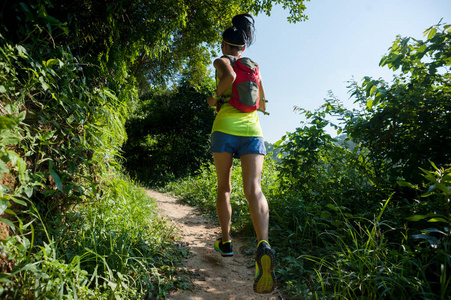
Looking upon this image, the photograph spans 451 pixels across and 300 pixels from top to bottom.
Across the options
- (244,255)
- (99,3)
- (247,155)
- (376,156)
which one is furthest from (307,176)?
(99,3)

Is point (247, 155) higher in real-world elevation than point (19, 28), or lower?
lower

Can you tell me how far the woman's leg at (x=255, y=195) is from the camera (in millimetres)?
1896

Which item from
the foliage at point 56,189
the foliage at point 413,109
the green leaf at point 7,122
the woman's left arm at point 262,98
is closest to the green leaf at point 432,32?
the foliage at point 413,109

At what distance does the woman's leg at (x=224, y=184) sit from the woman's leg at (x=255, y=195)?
0.52 ft

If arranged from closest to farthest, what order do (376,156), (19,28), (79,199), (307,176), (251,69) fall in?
1. (19,28)
2. (79,199)
3. (251,69)
4. (376,156)
5. (307,176)

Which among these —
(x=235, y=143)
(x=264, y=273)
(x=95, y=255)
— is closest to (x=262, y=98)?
(x=235, y=143)

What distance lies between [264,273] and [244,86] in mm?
1404

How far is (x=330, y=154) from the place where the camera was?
3.69m

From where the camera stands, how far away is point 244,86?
2.12m

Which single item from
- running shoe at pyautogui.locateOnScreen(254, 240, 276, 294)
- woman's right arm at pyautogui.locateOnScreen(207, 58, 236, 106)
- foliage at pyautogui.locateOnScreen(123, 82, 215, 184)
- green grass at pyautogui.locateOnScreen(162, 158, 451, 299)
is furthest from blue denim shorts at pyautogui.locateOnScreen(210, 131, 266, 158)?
foliage at pyautogui.locateOnScreen(123, 82, 215, 184)

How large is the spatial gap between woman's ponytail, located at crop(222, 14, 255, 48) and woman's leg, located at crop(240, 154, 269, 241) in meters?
1.04

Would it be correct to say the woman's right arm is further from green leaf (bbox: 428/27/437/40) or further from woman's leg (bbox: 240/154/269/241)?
green leaf (bbox: 428/27/437/40)

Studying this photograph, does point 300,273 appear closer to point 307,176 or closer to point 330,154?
point 307,176

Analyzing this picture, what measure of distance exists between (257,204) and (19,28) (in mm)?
2167
